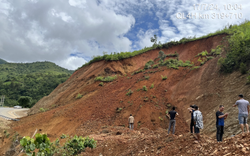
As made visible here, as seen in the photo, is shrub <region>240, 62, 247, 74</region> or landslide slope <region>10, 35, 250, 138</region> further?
shrub <region>240, 62, 247, 74</region>

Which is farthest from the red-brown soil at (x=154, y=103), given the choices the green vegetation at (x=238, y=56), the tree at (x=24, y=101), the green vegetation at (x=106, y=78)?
the tree at (x=24, y=101)

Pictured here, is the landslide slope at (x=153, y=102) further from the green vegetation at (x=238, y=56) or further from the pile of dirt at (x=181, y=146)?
the pile of dirt at (x=181, y=146)

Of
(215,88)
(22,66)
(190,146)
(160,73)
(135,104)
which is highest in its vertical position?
(22,66)

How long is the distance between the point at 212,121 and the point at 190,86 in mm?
5307

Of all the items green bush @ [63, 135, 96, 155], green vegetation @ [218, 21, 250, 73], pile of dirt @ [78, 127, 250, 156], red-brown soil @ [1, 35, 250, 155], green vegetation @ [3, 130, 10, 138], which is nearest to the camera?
pile of dirt @ [78, 127, 250, 156]

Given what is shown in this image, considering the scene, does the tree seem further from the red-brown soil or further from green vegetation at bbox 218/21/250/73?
green vegetation at bbox 218/21/250/73

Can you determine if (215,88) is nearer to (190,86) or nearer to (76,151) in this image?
(190,86)

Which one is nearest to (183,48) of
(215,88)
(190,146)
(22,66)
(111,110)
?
(215,88)

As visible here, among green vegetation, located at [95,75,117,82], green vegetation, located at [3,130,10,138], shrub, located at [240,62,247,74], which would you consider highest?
green vegetation, located at [95,75,117,82]

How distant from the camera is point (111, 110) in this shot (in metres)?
13.0

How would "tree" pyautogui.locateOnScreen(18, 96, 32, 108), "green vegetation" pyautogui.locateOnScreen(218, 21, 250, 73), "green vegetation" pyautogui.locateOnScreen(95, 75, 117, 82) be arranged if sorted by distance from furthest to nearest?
"tree" pyautogui.locateOnScreen(18, 96, 32, 108) → "green vegetation" pyautogui.locateOnScreen(95, 75, 117, 82) → "green vegetation" pyautogui.locateOnScreen(218, 21, 250, 73)

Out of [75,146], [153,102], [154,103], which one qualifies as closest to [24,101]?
[153,102]

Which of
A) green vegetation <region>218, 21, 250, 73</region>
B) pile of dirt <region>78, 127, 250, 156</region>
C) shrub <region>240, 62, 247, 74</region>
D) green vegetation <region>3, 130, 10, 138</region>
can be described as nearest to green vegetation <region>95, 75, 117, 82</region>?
green vegetation <region>3, 130, 10, 138</region>

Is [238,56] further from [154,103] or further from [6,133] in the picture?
[6,133]
